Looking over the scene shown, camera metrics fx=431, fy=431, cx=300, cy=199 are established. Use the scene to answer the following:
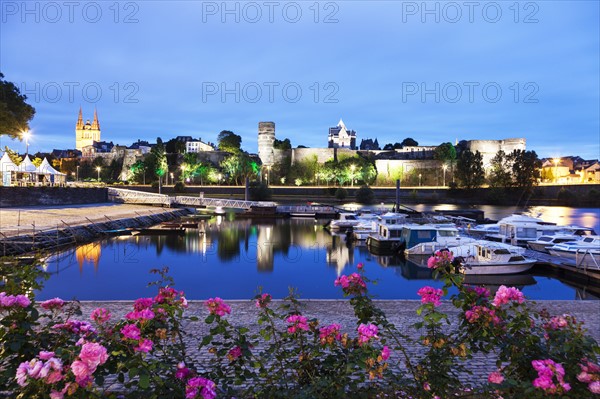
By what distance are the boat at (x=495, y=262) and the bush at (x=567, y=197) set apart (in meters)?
72.5

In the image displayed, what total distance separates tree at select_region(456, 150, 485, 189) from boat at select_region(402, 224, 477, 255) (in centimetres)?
6321

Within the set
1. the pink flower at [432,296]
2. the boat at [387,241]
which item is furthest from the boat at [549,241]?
the pink flower at [432,296]

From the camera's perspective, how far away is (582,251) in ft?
68.2

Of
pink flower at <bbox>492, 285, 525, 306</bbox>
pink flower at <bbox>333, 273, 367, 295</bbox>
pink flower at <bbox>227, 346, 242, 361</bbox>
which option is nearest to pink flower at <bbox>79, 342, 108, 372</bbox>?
pink flower at <bbox>227, 346, 242, 361</bbox>

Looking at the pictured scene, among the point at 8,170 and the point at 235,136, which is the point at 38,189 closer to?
the point at 8,170

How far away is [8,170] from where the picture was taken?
41750mm

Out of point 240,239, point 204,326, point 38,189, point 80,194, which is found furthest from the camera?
point 80,194

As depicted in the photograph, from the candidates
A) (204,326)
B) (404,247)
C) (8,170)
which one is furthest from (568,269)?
(8,170)

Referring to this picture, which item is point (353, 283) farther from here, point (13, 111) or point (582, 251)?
point (13, 111)

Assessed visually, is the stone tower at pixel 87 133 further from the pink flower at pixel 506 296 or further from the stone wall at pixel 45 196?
the pink flower at pixel 506 296

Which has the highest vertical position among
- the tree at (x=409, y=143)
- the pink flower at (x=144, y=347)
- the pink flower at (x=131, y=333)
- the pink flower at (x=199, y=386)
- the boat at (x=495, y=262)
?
the tree at (x=409, y=143)

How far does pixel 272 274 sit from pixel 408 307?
12.9m

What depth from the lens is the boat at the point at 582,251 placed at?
19109 mm

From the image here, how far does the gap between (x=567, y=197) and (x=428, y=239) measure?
231 ft
